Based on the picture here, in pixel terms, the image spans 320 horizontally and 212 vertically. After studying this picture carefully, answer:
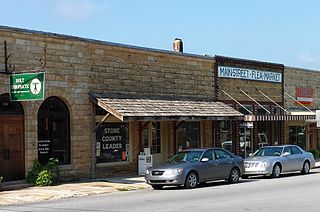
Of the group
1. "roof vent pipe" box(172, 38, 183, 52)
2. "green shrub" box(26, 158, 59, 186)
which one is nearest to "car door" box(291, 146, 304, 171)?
"roof vent pipe" box(172, 38, 183, 52)

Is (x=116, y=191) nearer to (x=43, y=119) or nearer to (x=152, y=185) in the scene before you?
(x=152, y=185)

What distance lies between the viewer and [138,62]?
25.2 meters

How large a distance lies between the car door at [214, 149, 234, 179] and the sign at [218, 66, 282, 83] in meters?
10.4

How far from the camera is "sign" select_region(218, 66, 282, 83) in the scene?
31000 mm

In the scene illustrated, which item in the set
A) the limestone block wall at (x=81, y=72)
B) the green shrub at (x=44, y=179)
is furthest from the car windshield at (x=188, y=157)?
the green shrub at (x=44, y=179)

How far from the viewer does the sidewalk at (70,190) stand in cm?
1681

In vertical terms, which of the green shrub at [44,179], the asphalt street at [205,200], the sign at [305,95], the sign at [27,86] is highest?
the sign at [305,95]

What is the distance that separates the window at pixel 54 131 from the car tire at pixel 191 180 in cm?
545

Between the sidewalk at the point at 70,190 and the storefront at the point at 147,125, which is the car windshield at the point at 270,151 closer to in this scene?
the storefront at the point at 147,125

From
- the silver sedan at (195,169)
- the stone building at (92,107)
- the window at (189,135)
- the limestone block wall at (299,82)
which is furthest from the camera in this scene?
the limestone block wall at (299,82)

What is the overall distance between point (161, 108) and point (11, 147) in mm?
7094

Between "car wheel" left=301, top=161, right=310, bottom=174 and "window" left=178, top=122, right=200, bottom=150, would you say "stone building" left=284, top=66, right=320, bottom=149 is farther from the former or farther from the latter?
"car wheel" left=301, top=161, right=310, bottom=174

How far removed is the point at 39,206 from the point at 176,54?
1412 centimetres

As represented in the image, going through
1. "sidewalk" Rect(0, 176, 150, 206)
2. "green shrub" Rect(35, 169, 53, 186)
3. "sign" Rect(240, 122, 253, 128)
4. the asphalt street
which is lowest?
"sidewalk" Rect(0, 176, 150, 206)
